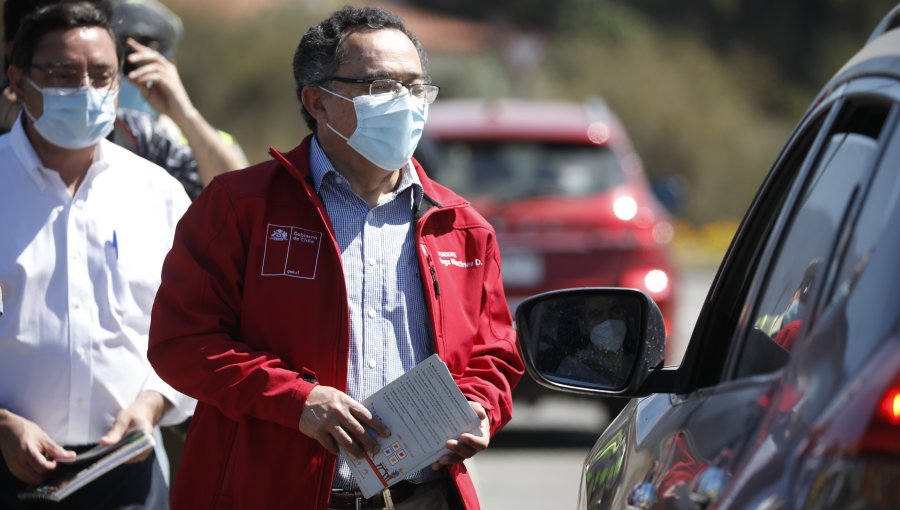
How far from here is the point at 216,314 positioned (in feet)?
10.6

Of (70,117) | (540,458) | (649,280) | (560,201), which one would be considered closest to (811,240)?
(70,117)

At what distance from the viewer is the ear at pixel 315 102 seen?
3562 millimetres

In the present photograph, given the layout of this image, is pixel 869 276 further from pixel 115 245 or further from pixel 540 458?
pixel 540 458

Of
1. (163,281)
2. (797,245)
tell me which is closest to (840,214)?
(797,245)

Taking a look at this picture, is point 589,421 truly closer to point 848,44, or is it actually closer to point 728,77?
point 728,77

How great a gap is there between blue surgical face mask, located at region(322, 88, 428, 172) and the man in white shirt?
82cm

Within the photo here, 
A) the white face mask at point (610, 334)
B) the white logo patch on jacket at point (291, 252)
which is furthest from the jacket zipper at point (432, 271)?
the white face mask at point (610, 334)

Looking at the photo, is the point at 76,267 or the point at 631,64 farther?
the point at 631,64

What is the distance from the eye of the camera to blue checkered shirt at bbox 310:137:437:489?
3.28m

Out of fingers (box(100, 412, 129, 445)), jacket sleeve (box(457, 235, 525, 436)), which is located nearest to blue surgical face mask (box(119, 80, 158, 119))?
fingers (box(100, 412, 129, 445))

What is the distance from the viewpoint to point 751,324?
2.54 metres

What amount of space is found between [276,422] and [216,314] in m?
0.28

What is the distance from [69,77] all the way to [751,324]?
2287 millimetres

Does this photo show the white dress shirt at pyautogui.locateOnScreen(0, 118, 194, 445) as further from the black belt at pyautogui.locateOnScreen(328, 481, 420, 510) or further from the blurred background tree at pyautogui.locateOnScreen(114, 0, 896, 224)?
the blurred background tree at pyautogui.locateOnScreen(114, 0, 896, 224)
